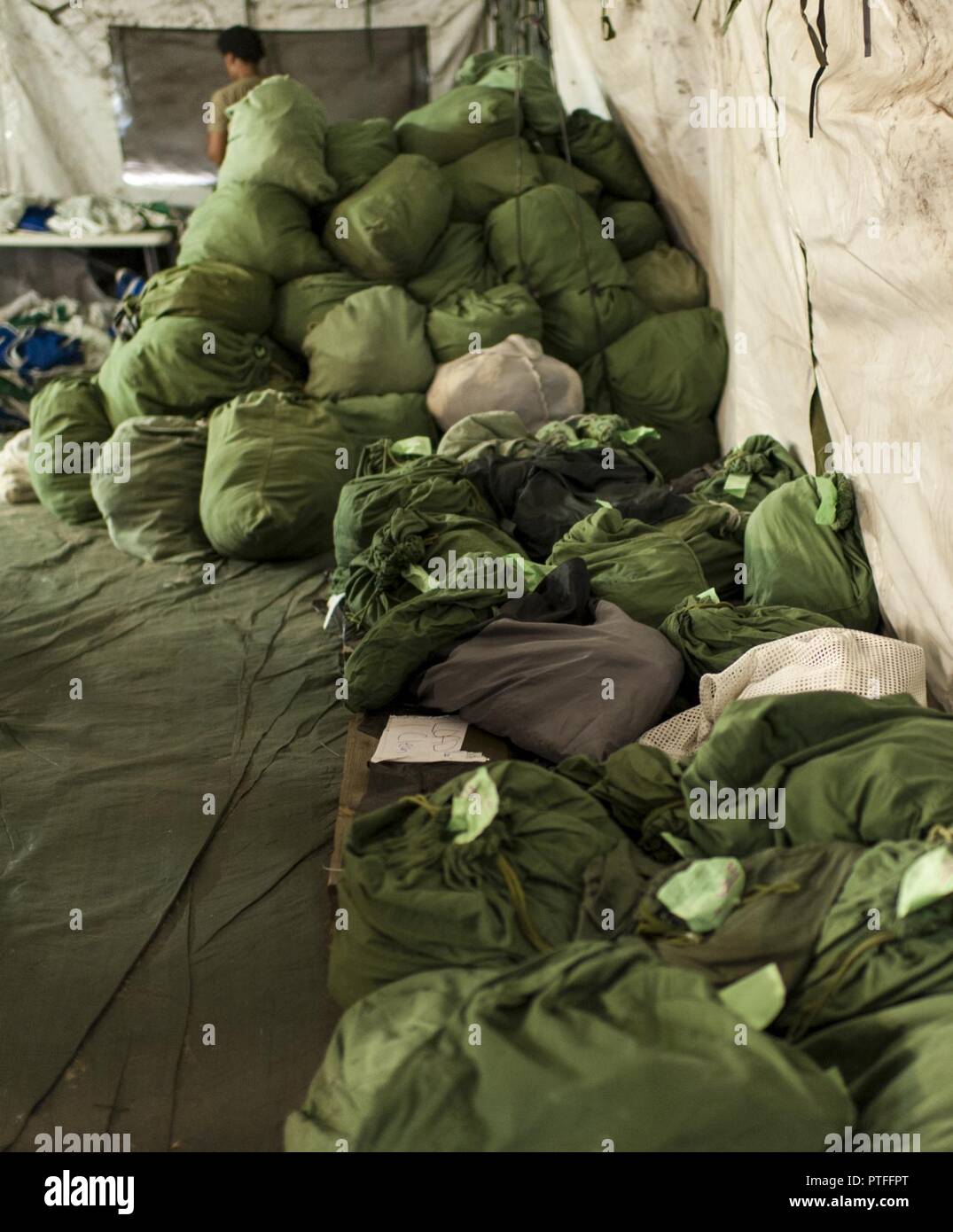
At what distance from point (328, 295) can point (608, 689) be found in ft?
7.05

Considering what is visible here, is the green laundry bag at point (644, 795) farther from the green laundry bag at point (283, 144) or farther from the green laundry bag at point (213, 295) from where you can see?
the green laundry bag at point (283, 144)

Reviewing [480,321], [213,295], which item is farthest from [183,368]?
[480,321]

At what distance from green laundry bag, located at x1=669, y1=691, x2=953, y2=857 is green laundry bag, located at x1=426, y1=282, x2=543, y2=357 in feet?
7.20

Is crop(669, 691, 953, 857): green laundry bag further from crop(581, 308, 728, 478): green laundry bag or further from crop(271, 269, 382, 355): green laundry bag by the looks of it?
crop(271, 269, 382, 355): green laundry bag

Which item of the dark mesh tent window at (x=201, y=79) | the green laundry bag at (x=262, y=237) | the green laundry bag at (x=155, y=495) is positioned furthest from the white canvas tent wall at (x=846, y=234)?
the dark mesh tent window at (x=201, y=79)

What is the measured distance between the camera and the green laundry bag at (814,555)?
2232mm

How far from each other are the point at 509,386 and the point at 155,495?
1.12m

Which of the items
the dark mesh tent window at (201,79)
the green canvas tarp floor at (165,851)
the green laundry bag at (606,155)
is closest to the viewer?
the green canvas tarp floor at (165,851)

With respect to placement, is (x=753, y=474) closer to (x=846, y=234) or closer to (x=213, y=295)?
(x=846, y=234)

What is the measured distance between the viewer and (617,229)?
384 centimetres

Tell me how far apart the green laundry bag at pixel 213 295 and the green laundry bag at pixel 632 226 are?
1233 mm

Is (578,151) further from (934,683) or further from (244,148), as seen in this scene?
(934,683)

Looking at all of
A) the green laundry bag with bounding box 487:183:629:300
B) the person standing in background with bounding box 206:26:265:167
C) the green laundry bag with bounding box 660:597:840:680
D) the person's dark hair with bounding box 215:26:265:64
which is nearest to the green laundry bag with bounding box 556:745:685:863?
the green laundry bag with bounding box 660:597:840:680
